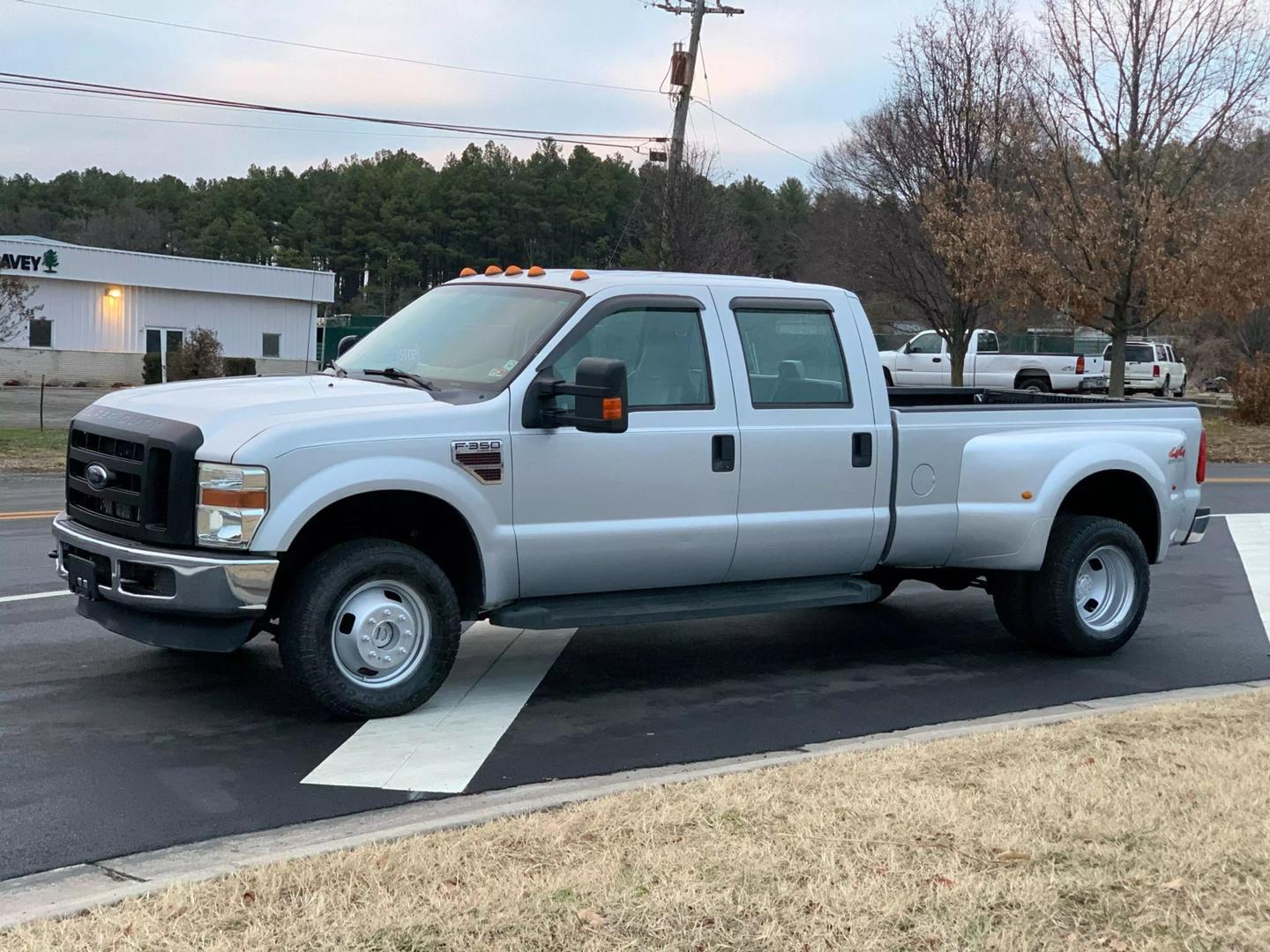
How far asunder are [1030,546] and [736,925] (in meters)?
4.52

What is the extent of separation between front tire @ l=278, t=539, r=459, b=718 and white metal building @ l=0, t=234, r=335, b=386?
37.1m

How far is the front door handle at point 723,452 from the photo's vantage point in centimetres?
708

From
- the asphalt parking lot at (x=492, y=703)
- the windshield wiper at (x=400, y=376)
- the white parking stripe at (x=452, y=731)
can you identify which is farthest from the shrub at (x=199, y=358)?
the windshield wiper at (x=400, y=376)

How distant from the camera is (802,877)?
4.33m

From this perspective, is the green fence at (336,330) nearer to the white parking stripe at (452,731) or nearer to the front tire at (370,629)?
the white parking stripe at (452,731)

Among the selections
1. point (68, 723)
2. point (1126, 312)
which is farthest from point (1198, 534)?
point (1126, 312)

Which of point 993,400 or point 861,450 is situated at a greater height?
point 993,400

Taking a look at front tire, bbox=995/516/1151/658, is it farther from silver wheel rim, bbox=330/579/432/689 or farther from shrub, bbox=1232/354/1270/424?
shrub, bbox=1232/354/1270/424

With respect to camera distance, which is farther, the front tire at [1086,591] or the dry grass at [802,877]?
the front tire at [1086,591]

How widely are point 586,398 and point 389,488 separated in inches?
39.6

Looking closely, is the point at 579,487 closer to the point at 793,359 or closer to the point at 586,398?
the point at 586,398

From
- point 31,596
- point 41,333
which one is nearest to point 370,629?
point 31,596

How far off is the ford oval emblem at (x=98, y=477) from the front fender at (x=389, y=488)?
897 millimetres

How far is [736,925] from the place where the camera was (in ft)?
13.1
